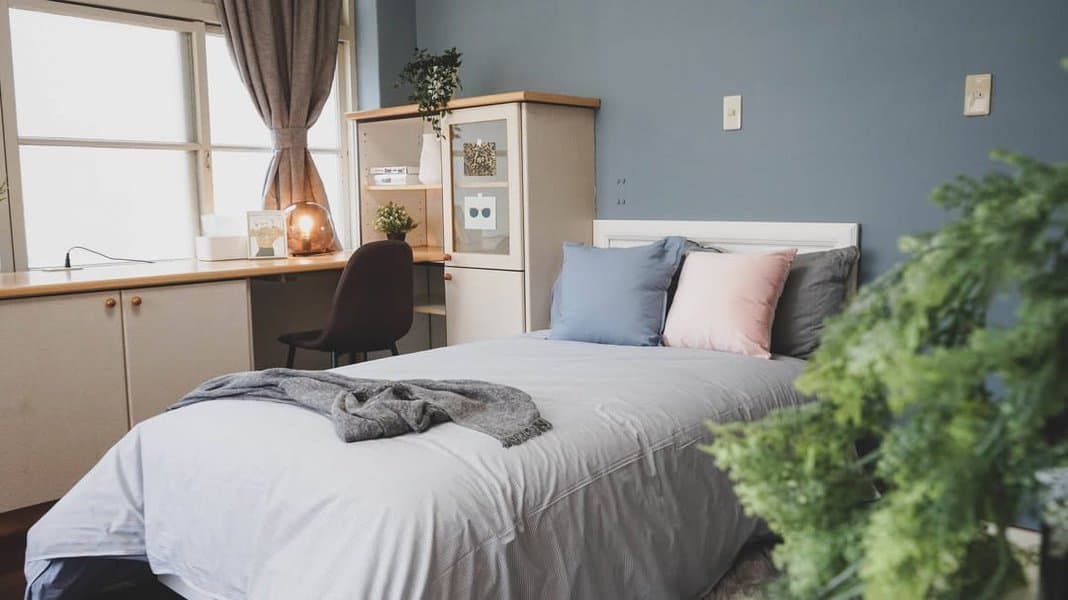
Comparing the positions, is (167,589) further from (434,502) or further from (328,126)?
(328,126)

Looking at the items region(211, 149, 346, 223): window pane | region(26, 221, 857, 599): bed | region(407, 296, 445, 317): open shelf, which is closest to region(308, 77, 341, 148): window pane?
region(211, 149, 346, 223): window pane

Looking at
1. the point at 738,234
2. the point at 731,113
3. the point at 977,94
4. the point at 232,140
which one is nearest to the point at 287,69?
the point at 232,140

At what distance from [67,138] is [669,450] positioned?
3.01m

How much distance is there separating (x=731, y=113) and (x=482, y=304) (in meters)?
1.32

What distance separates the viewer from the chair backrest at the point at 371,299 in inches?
143

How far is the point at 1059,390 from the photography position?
22.4 inches

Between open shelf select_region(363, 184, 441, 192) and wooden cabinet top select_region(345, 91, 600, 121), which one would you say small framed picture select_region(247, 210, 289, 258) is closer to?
open shelf select_region(363, 184, 441, 192)

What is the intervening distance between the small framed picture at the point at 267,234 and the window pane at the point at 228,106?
1.57 feet

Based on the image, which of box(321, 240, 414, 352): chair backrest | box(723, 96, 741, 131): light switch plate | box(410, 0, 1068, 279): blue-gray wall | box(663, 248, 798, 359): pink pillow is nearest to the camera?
box(410, 0, 1068, 279): blue-gray wall

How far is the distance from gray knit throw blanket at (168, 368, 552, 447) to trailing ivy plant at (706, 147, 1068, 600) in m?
1.32

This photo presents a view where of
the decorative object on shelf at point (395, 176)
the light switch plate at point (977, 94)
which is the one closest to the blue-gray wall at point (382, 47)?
the decorative object on shelf at point (395, 176)

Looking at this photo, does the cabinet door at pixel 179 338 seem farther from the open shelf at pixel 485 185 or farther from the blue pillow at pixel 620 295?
the blue pillow at pixel 620 295

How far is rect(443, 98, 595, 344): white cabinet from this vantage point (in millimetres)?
3768

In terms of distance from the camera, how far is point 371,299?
371cm
